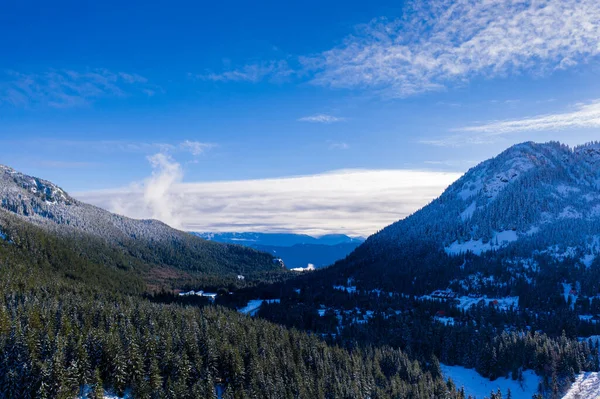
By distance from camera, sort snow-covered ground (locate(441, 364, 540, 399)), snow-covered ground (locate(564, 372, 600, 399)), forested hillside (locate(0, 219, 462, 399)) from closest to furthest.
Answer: forested hillside (locate(0, 219, 462, 399)) < snow-covered ground (locate(564, 372, 600, 399)) < snow-covered ground (locate(441, 364, 540, 399))

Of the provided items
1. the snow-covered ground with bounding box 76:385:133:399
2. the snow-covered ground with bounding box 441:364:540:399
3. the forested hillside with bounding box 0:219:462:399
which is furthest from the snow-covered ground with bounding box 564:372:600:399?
the snow-covered ground with bounding box 76:385:133:399

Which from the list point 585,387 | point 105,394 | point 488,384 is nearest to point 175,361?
point 105,394

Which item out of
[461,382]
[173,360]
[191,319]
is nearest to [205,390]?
[173,360]

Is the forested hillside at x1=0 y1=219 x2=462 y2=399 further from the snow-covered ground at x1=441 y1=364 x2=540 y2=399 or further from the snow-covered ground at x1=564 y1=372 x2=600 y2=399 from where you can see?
the snow-covered ground at x1=564 y1=372 x2=600 y2=399

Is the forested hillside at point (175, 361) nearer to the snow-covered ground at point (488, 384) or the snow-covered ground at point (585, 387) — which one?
the snow-covered ground at point (488, 384)

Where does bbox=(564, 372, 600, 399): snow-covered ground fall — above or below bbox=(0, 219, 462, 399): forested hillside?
below

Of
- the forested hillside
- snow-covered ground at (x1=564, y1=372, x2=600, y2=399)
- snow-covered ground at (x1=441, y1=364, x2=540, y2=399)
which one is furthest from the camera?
snow-covered ground at (x1=441, y1=364, x2=540, y2=399)
